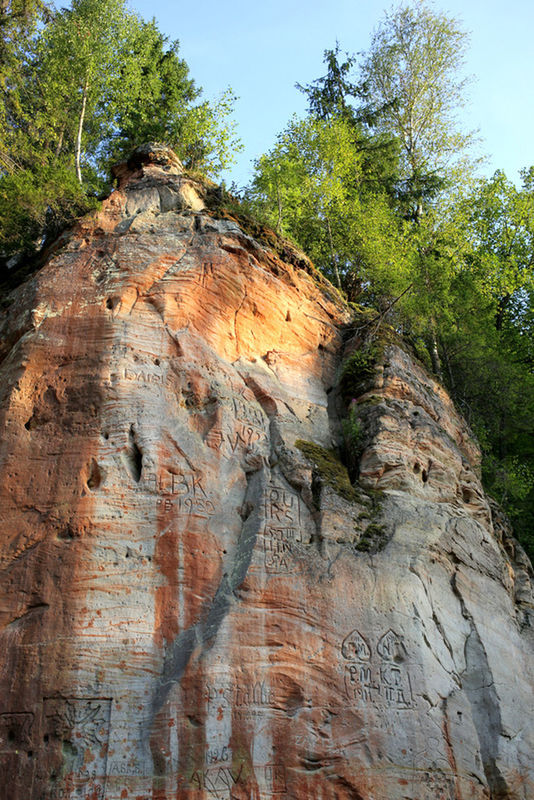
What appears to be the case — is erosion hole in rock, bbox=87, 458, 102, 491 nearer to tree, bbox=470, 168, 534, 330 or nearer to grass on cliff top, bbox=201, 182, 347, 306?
grass on cliff top, bbox=201, 182, 347, 306

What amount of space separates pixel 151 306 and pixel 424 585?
6.10m

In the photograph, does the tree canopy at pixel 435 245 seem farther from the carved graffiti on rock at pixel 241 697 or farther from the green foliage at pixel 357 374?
the carved graffiti on rock at pixel 241 697

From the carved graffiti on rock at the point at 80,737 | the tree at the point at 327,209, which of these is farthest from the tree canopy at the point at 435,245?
the carved graffiti on rock at the point at 80,737

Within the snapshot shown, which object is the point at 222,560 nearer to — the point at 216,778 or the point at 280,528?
the point at 280,528

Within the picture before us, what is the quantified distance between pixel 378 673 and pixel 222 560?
255 cm

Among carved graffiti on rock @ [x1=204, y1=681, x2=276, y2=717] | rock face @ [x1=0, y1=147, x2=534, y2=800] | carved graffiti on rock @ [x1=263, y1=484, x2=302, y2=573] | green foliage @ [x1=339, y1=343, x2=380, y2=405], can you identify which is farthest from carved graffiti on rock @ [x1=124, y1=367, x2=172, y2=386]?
carved graffiti on rock @ [x1=204, y1=681, x2=276, y2=717]

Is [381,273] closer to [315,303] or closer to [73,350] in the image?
[315,303]

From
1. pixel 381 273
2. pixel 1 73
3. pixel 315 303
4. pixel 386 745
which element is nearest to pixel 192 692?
pixel 386 745

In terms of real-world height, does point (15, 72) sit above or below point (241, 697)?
above

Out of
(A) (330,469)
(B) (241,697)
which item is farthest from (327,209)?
(B) (241,697)

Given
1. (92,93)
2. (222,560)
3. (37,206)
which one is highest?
(92,93)

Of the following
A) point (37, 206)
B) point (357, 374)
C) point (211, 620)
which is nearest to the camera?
point (211, 620)

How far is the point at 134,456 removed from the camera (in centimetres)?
1077

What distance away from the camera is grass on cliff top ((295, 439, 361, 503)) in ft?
38.8
